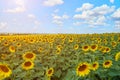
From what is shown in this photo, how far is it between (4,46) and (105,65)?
6.56 meters

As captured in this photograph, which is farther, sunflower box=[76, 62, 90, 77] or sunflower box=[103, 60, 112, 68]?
sunflower box=[103, 60, 112, 68]

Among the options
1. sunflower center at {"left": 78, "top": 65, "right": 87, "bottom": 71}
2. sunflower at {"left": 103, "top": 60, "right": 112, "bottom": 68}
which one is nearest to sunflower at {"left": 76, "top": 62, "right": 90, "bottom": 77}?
sunflower center at {"left": 78, "top": 65, "right": 87, "bottom": 71}

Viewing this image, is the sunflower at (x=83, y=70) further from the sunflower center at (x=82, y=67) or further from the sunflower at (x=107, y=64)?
the sunflower at (x=107, y=64)

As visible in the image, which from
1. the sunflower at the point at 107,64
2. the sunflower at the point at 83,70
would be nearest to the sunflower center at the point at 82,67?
the sunflower at the point at 83,70

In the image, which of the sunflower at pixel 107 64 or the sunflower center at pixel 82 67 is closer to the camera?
the sunflower center at pixel 82 67

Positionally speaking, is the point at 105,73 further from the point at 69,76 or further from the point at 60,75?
the point at 60,75

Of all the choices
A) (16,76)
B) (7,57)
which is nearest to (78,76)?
(16,76)

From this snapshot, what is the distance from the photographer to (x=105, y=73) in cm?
487

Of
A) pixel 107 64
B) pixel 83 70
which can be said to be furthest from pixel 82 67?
pixel 107 64

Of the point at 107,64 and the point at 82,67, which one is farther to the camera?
the point at 107,64

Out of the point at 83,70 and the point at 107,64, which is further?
the point at 107,64

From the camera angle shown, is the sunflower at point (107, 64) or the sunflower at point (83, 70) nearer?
the sunflower at point (83, 70)

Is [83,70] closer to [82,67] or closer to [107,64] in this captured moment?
[82,67]

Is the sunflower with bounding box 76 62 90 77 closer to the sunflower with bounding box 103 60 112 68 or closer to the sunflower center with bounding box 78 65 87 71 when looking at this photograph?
the sunflower center with bounding box 78 65 87 71
